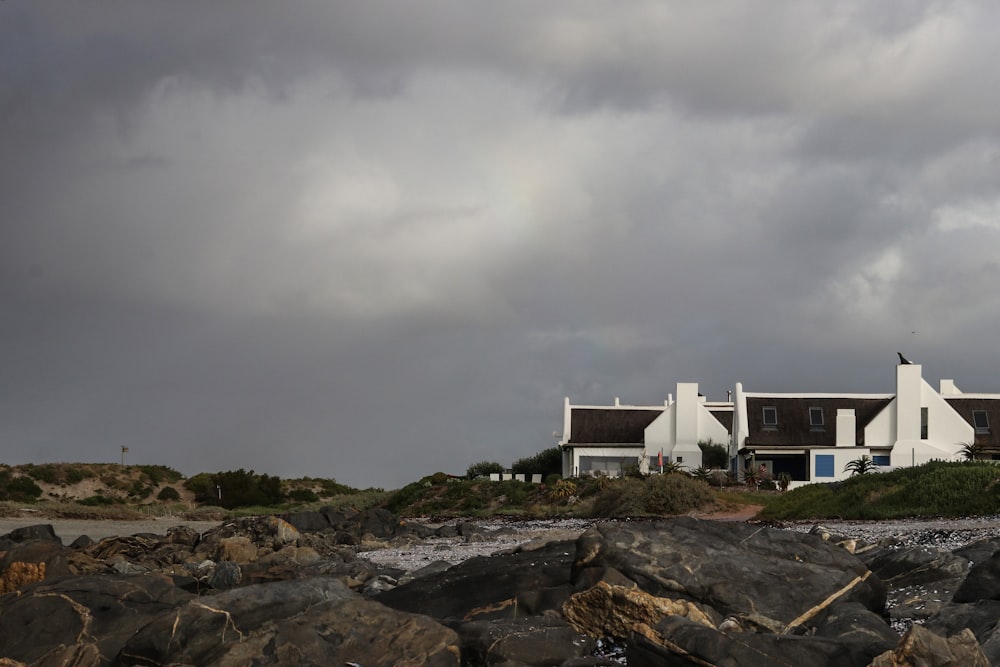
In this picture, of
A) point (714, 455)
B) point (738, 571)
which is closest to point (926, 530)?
point (738, 571)

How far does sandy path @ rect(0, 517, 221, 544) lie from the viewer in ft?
100

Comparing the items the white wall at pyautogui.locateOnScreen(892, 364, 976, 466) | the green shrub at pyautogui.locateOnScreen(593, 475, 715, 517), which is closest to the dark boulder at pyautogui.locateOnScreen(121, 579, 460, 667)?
the green shrub at pyautogui.locateOnScreen(593, 475, 715, 517)

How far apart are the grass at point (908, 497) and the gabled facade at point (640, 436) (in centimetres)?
2388

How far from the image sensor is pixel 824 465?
51.8m

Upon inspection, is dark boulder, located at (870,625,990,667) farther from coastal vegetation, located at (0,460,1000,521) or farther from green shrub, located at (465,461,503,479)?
green shrub, located at (465,461,503,479)

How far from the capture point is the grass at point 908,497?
84.2ft

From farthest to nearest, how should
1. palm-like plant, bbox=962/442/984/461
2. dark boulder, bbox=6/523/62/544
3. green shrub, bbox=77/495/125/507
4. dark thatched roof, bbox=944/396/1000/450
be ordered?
green shrub, bbox=77/495/125/507, dark thatched roof, bbox=944/396/1000/450, palm-like plant, bbox=962/442/984/461, dark boulder, bbox=6/523/62/544

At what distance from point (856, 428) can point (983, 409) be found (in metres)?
6.69

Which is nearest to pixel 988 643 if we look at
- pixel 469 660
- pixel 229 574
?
pixel 469 660

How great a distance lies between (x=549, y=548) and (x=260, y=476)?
50.5 meters

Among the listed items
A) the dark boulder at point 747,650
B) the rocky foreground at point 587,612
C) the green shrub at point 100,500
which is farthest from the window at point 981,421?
Result: the dark boulder at point 747,650

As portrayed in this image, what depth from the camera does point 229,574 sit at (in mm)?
14953

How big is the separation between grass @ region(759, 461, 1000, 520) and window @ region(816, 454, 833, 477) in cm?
1981

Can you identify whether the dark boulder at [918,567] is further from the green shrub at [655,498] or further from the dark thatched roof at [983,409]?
the dark thatched roof at [983,409]
